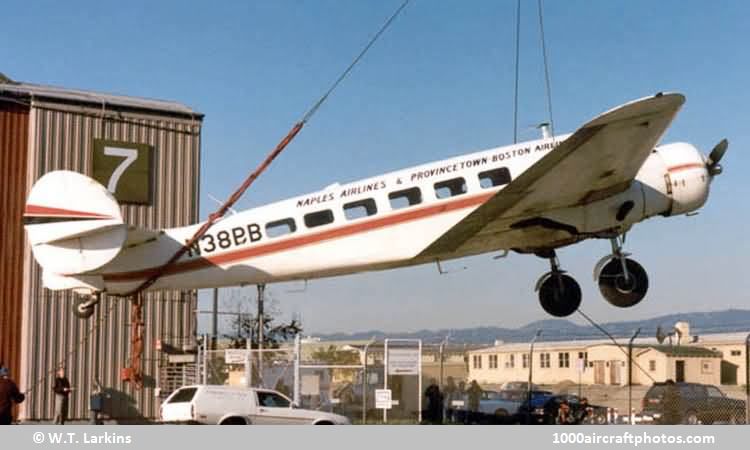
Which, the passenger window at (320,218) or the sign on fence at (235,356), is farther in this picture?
the sign on fence at (235,356)

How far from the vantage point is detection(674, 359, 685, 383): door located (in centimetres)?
2678

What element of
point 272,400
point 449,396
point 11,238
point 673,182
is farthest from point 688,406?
point 11,238

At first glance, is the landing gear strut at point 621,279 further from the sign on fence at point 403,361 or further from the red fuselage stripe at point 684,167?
the sign on fence at point 403,361

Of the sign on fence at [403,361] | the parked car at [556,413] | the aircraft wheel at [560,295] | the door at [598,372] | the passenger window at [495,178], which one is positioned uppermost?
the passenger window at [495,178]

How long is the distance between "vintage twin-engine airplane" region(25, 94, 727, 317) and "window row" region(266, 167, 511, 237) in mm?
20

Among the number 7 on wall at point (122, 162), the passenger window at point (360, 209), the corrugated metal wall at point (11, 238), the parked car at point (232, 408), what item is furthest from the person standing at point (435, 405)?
the corrugated metal wall at point (11, 238)

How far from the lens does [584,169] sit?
19.0 metres

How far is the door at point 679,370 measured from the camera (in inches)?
1055

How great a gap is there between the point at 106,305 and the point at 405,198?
14158 mm

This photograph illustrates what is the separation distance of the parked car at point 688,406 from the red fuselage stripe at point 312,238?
681 cm

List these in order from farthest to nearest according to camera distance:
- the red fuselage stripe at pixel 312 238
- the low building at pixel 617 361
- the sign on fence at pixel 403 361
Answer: the low building at pixel 617 361, the sign on fence at pixel 403 361, the red fuselage stripe at pixel 312 238

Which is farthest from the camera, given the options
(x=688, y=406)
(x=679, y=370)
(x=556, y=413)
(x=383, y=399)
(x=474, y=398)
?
(x=679, y=370)

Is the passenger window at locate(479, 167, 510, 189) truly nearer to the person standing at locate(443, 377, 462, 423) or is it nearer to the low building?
the low building

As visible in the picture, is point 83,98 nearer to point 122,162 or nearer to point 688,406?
point 122,162
